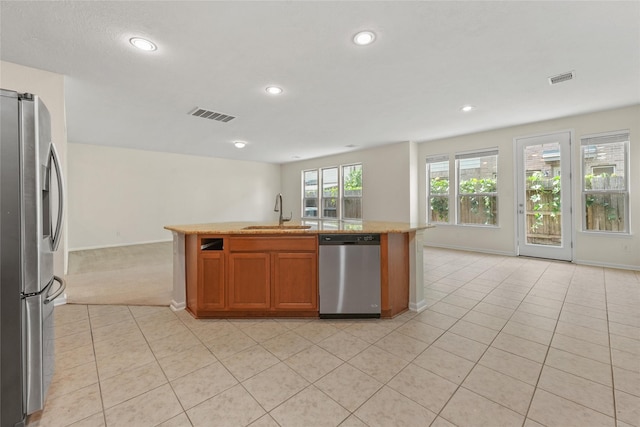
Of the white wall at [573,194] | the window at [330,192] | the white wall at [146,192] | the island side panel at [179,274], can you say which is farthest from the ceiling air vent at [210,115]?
the white wall at [573,194]

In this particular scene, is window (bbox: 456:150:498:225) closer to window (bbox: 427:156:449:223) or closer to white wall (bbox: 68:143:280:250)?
window (bbox: 427:156:449:223)

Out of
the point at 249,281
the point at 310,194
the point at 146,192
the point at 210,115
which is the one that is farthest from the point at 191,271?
the point at 310,194

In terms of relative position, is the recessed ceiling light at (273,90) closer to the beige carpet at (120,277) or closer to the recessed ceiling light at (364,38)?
the recessed ceiling light at (364,38)

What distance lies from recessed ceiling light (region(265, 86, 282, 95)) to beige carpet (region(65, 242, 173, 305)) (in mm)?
2872

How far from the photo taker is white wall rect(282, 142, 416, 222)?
22.6 feet

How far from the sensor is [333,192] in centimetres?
898

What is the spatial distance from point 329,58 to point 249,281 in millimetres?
2371

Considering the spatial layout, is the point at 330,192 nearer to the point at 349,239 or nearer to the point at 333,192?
the point at 333,192

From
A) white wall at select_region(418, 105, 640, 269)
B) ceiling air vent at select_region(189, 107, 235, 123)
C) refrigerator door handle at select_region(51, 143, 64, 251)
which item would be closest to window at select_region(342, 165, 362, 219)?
white wall at select_region(418, 105, 640, 269)

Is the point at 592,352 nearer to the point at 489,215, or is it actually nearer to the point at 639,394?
the point at 639,394

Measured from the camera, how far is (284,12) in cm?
215

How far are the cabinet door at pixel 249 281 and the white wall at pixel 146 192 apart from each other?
6359 mm

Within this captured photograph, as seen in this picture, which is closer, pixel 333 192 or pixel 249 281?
pixel 249 281

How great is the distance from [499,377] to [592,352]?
0.92 meters
